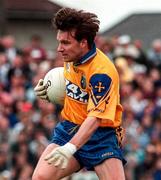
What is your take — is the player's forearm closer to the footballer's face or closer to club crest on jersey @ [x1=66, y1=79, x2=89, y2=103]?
club crest on jersey @ [x1=66, y1=79, x2=89, y2=103]

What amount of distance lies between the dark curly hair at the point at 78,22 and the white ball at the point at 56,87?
0.75m

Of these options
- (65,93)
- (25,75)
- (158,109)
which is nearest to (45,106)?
(25,75)

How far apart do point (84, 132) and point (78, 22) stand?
3.54ft

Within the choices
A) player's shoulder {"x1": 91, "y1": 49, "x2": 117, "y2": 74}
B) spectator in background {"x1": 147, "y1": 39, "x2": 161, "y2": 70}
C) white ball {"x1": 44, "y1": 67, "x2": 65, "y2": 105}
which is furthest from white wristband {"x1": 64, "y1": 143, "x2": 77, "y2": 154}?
spectator in background {"x1": 147, "y1": 39, "x2": 161, "y2": 70}

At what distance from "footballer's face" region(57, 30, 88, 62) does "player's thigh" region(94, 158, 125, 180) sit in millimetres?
1077

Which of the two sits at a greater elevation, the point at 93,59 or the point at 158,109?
the point at 93,59

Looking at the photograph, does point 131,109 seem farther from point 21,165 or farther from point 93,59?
point 93,59

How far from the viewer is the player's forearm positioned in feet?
33.4

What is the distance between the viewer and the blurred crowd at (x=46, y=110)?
15742 mm

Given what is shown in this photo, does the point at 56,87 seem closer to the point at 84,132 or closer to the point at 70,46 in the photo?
the point at 70,46

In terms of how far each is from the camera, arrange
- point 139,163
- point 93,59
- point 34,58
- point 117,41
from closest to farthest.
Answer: point 93,59, point 139,163, point 34,58, point 117,41

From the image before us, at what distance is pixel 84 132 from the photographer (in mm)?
10195

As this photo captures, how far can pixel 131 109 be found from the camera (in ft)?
57.0

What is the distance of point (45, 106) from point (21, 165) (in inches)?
48.6
